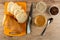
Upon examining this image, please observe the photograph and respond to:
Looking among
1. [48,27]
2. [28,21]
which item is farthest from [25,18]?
[48,27]

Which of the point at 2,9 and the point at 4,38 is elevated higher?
the point at 2,9

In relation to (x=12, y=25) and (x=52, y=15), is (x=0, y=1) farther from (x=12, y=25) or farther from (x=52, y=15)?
(x=52, y=15)

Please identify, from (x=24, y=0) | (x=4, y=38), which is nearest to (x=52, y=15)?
(x=24, y=0)

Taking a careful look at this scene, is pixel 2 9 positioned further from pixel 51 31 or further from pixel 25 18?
pixel 51 31

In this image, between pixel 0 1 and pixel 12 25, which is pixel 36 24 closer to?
pixel 12 25

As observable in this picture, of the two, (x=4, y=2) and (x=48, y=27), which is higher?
(x=4, y=2)

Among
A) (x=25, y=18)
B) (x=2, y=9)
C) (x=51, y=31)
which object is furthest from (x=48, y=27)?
(x=2, y=9)

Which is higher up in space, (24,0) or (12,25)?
(24,0)
